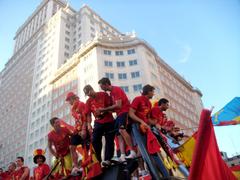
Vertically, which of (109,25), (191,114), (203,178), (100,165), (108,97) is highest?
(109,25)

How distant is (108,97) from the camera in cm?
587

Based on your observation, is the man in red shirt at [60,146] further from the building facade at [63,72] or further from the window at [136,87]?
the window at [136,87]

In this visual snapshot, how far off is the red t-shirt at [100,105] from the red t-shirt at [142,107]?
0.68 m

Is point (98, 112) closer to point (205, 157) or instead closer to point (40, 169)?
point (40, 169)

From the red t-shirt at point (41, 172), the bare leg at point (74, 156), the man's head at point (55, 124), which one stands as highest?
the man's head at point (55, 124)

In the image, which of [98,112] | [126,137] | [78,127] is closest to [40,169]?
[78,127]

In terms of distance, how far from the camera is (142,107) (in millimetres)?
5449

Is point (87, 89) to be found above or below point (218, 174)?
above

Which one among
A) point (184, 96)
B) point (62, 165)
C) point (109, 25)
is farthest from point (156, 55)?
point (62, 165)

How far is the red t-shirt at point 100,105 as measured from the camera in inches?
217

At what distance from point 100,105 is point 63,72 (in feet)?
166

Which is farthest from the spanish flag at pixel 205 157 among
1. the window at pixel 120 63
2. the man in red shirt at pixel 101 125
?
the window at pixel 120 63

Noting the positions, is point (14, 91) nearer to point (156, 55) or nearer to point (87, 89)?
point (156, 55)

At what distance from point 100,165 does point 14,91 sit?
8324 centimetres
